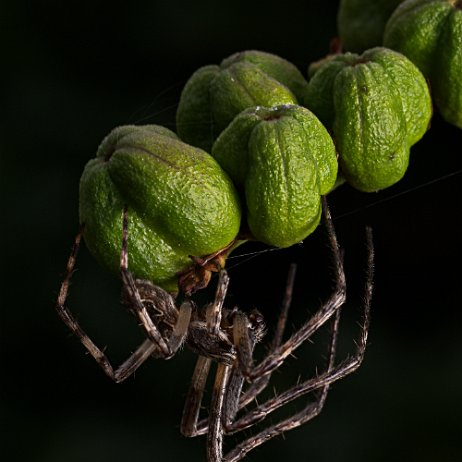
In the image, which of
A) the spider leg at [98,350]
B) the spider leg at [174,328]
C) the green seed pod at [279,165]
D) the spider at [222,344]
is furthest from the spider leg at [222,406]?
→ the green seed pod at [279,165]

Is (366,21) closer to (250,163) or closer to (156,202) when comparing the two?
(250,163)

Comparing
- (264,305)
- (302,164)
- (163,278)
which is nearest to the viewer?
(302,164)

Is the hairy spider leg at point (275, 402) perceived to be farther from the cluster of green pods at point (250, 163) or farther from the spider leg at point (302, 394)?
the cluster of green pods at point (250, 163)

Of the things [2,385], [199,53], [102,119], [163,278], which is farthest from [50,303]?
[163,278]

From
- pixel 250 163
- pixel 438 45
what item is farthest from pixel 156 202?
pixel 438 45

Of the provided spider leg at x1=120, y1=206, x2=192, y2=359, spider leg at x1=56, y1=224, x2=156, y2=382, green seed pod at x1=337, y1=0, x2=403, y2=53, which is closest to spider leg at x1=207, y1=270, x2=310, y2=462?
spider leg at x1=56, y1=224, x2=156, y2=382

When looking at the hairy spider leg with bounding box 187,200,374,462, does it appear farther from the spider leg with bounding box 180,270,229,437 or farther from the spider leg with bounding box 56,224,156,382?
the spider leg with bounding box 56,224,156,382

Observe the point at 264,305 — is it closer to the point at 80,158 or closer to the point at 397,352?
the point at 397,352
